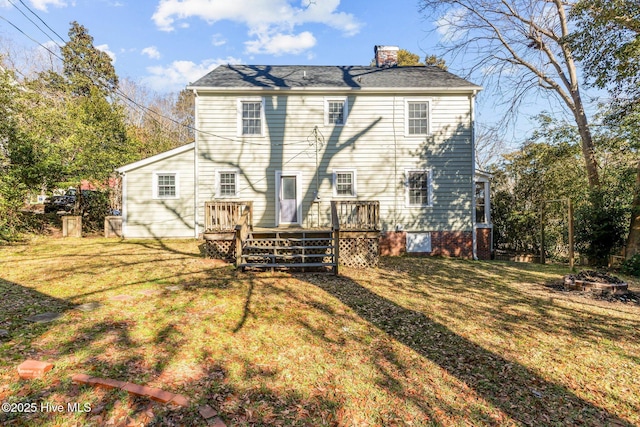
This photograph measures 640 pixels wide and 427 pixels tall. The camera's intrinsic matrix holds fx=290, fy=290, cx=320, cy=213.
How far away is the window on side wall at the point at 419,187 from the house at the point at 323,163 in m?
0.04

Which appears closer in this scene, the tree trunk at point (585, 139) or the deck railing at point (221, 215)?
the deck railing at point (221, 215)

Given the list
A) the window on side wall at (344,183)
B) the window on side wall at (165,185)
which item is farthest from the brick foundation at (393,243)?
the window on side wall at (165,185)

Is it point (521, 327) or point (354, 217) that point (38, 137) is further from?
point (521, 327)

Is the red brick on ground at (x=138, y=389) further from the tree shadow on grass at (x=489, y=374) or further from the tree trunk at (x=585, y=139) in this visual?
the tree trunk at (x=585, y=139)

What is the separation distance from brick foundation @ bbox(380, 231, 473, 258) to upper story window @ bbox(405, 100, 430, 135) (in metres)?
4.12

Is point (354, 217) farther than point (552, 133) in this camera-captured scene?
No

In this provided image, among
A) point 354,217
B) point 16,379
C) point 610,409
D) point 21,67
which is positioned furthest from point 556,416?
point 21,67

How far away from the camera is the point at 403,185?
11656 millimetres

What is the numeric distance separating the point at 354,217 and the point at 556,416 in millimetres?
6728

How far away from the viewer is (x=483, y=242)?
Result: 1195 cm

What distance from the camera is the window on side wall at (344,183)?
11492 millimetres

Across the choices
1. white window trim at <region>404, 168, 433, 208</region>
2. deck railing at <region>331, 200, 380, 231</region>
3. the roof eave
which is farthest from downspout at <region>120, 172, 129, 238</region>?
white window trim at <region>404, 168, 433, 208</region>

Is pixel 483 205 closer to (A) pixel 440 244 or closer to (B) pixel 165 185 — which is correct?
(A) pixel 440 244

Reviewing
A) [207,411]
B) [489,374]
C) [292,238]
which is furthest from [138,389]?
[292,238]
